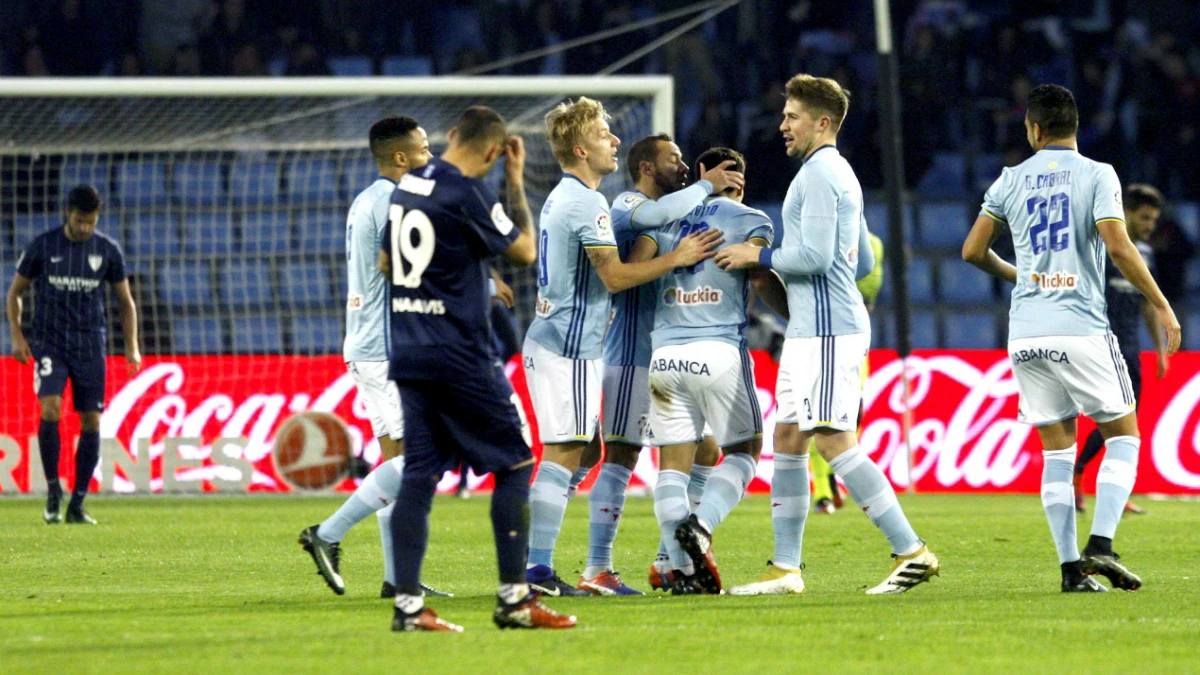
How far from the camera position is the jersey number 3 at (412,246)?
5.44 m

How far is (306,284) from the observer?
1527cm

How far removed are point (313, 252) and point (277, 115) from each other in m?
1.32

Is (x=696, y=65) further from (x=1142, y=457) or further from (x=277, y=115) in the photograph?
(x=1142, y=457)

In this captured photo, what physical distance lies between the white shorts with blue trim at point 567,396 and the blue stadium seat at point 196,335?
28.1ft

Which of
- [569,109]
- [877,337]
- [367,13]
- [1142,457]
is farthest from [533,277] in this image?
[569,109]

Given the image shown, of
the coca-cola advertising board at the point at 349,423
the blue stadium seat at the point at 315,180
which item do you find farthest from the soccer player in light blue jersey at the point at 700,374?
the blue stadium seat at the point at 315,180

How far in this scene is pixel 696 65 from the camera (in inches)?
792

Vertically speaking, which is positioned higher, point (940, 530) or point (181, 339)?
point (181, 339)

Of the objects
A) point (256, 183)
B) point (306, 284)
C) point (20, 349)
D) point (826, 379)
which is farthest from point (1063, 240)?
point (256, 183)

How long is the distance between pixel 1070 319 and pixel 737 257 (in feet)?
4.35

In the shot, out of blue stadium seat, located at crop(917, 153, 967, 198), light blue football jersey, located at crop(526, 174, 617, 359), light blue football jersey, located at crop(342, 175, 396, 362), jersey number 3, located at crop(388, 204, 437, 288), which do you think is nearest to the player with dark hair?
light blue football jersey, located at crop(526, 174, 617, 359)

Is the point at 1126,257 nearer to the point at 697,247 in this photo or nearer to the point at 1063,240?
the point at 1063,240

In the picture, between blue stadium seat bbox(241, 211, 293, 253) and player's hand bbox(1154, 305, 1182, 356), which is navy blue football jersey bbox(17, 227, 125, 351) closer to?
blue stadium seat bbox(241, 211, 293, 253)

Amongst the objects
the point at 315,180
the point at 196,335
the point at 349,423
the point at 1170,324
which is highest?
the point at 315,180
